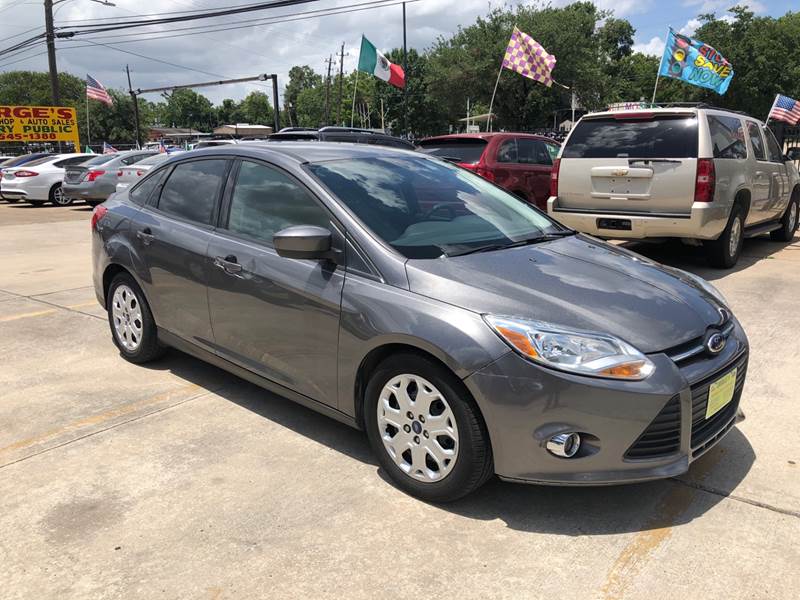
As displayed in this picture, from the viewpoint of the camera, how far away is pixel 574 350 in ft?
8.44

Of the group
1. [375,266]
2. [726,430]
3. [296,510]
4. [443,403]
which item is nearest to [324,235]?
[375,266]

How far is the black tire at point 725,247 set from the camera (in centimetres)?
755

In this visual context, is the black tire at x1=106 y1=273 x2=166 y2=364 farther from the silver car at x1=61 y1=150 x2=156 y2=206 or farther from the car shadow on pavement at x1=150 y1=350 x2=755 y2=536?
the silver car at x1=61 y1=150 x2=156 y2=206

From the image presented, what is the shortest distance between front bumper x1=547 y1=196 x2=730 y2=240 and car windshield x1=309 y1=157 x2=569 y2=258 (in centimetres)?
350

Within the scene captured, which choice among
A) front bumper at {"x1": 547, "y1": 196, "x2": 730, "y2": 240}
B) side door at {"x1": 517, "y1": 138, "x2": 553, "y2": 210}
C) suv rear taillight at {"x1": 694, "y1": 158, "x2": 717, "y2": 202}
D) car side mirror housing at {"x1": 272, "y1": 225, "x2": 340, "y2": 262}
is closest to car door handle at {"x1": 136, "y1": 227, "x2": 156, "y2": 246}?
car side mirror housing at {"x1": 272, "y1": 225, "x2": 340, "y2": 262}

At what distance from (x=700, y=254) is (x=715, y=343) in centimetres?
657

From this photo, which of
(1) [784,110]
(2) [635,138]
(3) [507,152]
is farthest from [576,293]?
(1) [784,110]

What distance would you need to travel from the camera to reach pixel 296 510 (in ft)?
9.42

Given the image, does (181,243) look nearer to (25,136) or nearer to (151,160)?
(151,160)

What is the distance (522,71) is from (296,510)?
58.5 ft

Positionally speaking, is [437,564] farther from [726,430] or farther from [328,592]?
[726,430]

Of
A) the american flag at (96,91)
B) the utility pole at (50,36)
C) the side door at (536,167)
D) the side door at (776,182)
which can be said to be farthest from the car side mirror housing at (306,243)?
the american flag at (96,91)

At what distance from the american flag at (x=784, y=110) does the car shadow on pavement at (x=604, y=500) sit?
17.6 m

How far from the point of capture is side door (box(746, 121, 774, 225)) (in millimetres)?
8102
